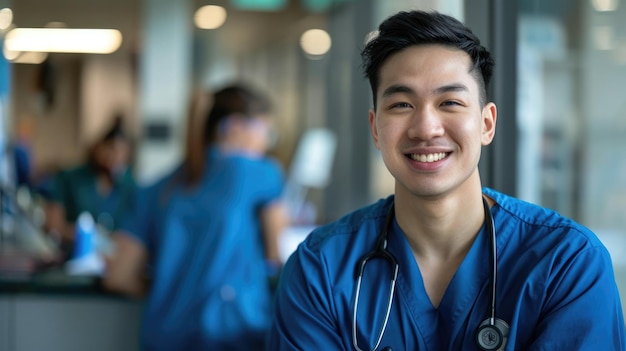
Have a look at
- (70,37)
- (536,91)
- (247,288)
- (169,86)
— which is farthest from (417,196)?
(70,37)

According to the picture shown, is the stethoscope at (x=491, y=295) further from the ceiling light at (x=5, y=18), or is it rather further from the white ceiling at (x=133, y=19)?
the white ceiling at (x=133, y=19)

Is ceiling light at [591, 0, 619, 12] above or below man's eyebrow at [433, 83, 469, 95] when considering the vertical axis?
above

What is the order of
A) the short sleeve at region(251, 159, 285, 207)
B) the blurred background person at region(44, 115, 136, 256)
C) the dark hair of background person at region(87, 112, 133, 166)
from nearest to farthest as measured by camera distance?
the short sleeve at region(251, 159, 285, 207), the blurred background person at region(44, 115, 136, 256), the dark hair of background person at region(87, 112, 133, 166)

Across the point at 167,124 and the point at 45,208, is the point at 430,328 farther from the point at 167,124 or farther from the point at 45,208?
the point at 167,124

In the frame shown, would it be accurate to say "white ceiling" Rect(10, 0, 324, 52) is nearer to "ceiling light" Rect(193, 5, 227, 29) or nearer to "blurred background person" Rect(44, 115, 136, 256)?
"ceiling light" Rect(193, 5, 227, 29)

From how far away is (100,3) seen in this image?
6199 mm

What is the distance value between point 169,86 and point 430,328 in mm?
4785

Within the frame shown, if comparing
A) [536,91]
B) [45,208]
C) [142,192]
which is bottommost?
[45,208]

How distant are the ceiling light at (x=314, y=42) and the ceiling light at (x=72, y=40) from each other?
5.26 ft

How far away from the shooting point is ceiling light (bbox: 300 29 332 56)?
699 cm

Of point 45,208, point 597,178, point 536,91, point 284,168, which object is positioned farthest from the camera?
point 284,168

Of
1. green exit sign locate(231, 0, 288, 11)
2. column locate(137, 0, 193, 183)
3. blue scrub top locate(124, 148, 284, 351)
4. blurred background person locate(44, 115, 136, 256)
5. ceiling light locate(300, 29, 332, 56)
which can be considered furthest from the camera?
ceiling light locate(300, 29, 332, 56)

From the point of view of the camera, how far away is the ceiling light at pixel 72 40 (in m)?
5.75

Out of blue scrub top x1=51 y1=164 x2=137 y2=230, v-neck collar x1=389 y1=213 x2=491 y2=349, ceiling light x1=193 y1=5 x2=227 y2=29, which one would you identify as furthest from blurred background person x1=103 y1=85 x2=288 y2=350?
ceiling light x1=193 y1=5 x2=227 y2=29
